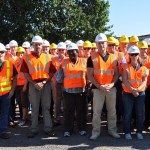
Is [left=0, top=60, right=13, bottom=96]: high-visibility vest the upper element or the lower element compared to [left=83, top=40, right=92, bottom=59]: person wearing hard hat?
lower

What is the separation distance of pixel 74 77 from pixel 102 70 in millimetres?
674

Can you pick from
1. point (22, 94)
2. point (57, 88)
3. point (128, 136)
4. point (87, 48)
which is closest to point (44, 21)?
point (87, 48)

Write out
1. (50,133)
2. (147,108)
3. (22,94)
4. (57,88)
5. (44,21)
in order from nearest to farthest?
1. (50,133)
2. (147,108)
3. (57,88)
4. (22,94)
5. (44,21)

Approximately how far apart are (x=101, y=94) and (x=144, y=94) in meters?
0.90

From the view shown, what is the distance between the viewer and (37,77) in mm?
6711

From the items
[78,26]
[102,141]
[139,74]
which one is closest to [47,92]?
[102,141]

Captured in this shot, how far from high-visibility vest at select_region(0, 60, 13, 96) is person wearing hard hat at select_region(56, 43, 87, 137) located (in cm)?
118

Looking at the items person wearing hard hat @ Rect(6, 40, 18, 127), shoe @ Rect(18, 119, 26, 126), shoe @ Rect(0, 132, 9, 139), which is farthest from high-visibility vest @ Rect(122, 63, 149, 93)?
person wearing hard hat @ Rect(6, 40, 18, 127)

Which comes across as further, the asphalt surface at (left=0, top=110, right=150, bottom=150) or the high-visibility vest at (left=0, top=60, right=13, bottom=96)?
the high-visibility vest at (left=0, top=60, right=13, bottom=96)

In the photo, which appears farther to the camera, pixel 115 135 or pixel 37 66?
pixel 37 66

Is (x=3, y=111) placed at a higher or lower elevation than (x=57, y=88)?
lower

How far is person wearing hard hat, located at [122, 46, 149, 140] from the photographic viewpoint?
6.31 m

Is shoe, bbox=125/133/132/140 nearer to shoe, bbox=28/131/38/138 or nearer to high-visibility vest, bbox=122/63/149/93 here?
high-visibility vest, bbox=122/63/149/93

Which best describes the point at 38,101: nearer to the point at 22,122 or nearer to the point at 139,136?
the point at 22,122
